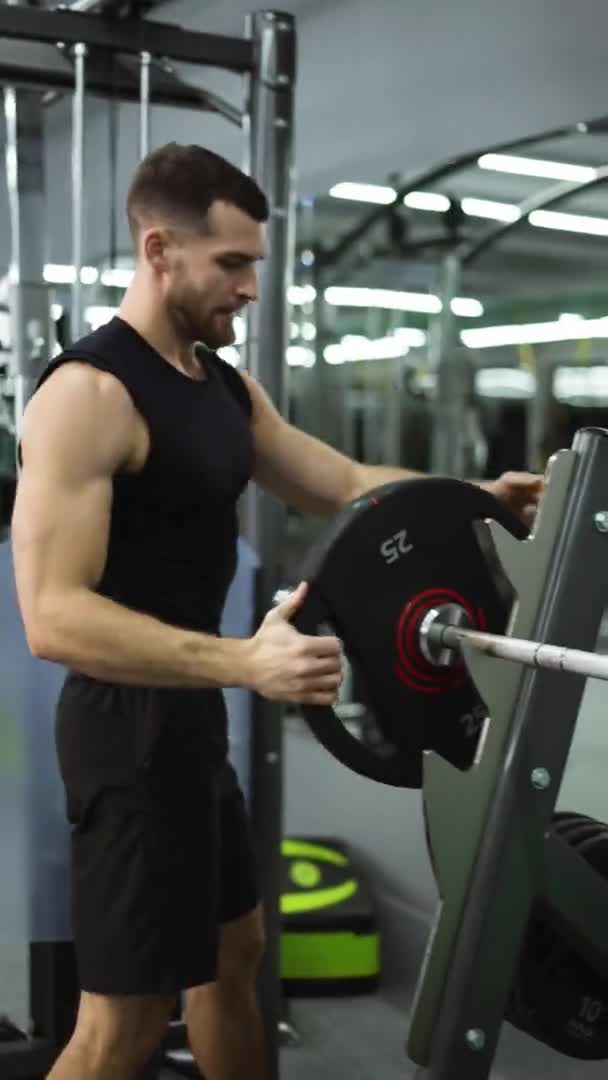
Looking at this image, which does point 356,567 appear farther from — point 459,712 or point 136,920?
point 136,920

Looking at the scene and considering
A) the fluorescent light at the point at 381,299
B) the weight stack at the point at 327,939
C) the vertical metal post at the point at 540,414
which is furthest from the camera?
the fluorescent light at the point at 381,299

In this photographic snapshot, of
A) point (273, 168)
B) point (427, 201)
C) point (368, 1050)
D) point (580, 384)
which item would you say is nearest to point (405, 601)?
point (273, 168)

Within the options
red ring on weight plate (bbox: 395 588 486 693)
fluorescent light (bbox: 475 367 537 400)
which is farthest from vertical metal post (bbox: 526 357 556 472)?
red ring on weight plate (bbox: 395 588 486 693)

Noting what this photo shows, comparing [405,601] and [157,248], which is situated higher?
[157,248]

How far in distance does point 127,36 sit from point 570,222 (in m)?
0.91

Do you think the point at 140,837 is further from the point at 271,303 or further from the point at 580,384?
the point at 580,384

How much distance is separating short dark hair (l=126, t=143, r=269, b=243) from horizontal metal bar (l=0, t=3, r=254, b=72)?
1.54 feet

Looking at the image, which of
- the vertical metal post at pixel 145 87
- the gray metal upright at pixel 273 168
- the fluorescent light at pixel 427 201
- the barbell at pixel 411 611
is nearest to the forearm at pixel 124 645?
the barbell at pixel 411 611

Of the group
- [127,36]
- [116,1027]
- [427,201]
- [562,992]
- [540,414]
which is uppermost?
[127,36]

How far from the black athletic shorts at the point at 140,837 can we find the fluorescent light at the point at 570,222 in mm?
1260

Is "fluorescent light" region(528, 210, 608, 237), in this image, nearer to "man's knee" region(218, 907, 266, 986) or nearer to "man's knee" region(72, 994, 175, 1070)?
"man's knee" region(218, 907, 266, 986)

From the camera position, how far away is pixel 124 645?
1.58 m

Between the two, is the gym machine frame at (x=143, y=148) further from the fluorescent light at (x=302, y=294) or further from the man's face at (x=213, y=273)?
the fluorescent light at (x=302, y=294)

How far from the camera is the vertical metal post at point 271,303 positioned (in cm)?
228
